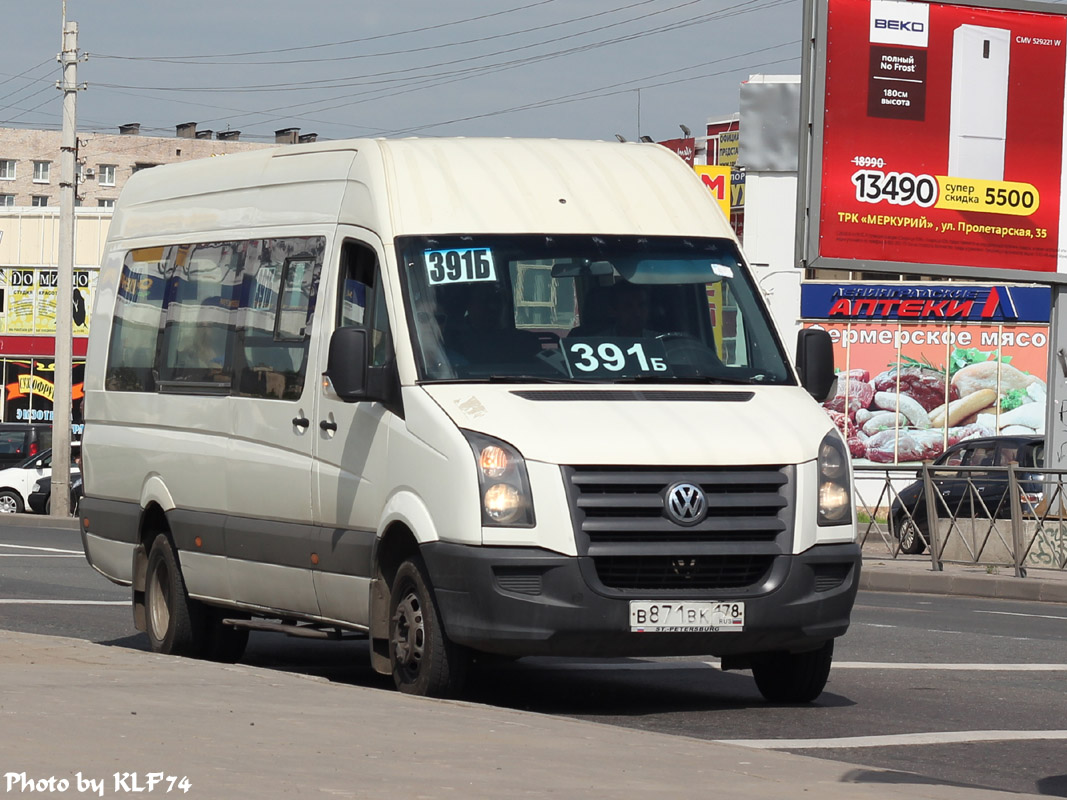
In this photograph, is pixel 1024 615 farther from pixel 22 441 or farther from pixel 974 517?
pixel 22 441

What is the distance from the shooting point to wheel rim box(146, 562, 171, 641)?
1155 cm

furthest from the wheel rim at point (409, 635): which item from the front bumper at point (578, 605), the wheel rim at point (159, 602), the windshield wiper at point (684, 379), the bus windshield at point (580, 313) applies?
the wheel rim at point (159, 602)

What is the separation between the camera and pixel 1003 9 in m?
26.4

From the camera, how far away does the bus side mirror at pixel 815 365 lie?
31.9 feet

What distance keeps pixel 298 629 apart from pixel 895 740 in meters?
3.66

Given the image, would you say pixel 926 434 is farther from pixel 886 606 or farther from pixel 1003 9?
pixel 886 606

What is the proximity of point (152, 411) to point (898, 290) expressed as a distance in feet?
99.1

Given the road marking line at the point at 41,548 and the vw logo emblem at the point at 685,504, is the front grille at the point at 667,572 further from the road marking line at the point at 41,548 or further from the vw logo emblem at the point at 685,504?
the road marking line at the point at 41,548

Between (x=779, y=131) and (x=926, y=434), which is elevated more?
(x=779, y=131)

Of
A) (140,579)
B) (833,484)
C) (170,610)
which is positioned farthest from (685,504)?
(140,579)

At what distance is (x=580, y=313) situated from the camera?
9273 millimetres

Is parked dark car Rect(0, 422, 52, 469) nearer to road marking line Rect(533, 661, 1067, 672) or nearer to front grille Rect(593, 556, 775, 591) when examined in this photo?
road marking line Rect(533, 661, 1067, 672)

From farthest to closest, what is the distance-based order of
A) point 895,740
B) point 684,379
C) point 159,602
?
point 159,602
point 684,379
point 895,740

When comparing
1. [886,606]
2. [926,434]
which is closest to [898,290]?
[926,434]
